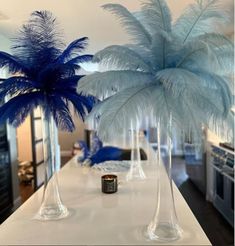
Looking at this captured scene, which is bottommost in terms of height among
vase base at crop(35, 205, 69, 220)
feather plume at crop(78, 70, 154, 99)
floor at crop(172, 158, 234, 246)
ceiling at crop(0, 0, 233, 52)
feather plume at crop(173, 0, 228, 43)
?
floor at crop(172, 158, 234, 246)

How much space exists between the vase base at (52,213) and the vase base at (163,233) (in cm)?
44

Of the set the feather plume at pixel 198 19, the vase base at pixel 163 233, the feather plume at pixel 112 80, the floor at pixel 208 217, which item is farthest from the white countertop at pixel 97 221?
the floor at pixel 208 217

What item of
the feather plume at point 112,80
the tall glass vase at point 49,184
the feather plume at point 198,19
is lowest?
the tall glass vase at point 49,184

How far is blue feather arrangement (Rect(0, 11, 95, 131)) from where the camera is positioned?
1237mm

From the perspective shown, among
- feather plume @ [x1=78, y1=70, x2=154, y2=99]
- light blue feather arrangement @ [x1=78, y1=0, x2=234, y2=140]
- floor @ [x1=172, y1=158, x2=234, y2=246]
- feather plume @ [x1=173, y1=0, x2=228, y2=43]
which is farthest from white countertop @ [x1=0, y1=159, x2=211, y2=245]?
floor @ [x1=172, y1=158, x2=234, y2=246]

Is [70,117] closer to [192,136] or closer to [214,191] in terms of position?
[192,136]

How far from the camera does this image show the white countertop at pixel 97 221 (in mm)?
1103

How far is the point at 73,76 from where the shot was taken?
1.29 m

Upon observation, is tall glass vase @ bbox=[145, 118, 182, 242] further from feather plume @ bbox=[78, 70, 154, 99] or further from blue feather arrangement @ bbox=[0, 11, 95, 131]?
blue feather arrangement @ bbox=[0, 11, 95, 131]

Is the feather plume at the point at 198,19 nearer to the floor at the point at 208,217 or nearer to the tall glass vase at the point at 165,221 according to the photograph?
the tall glass vase at the point at 165,221

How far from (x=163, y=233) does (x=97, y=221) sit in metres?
0.33

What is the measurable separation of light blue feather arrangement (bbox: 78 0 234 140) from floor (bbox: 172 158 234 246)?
228 cm

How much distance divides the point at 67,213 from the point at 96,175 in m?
0.78

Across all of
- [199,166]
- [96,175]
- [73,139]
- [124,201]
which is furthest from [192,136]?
[73,139]
